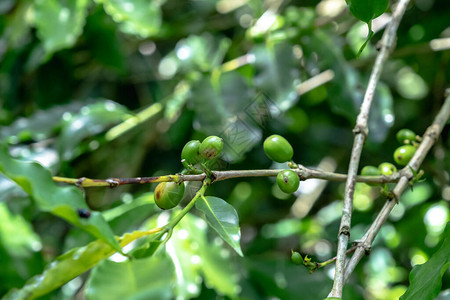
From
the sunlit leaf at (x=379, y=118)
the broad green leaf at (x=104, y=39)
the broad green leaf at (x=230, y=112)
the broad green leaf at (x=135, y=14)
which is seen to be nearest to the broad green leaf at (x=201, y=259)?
the broad green leaf at (x=230, y=112)

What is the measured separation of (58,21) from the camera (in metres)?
1.41

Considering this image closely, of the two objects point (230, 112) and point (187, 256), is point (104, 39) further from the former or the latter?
point (187, 256)

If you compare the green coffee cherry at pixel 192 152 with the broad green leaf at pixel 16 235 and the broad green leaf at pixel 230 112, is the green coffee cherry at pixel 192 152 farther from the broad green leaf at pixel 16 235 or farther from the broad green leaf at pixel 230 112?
the broad green leaf at pixel 16 235

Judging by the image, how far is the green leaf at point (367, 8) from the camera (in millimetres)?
724

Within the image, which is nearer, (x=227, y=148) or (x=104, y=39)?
(x=227, y=148)

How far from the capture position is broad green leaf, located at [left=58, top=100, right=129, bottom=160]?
4.37ft

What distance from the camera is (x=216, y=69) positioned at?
Answer: 1.51 meters

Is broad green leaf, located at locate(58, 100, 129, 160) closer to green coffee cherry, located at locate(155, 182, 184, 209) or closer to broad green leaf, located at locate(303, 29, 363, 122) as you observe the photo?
broad green leaf, located at locate(303, 29, 363, 122)

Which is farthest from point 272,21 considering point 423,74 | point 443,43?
point 423,74

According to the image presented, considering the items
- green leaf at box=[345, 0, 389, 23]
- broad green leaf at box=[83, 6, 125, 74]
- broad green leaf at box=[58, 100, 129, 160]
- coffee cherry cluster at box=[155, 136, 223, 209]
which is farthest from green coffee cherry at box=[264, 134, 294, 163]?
broad green leaf at box=[83, 6, 125, 74]

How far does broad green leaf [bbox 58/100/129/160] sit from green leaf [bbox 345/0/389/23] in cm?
84

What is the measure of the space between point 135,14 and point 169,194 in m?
0.85

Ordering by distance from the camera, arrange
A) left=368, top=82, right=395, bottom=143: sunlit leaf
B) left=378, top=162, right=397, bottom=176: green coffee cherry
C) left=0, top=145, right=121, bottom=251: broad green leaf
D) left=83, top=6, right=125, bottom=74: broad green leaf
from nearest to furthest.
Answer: left=0, top=145, right=121, bottom=251: broad green leaf, left=378, top=162, right=397, bottom=176: green coffee cherry, left=368, top=82, right=395, bottom=143: sunlit leaf, left=83, top=6, right=125, bottom=74: broad green leaf

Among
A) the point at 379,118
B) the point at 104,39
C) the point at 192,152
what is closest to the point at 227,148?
the point at 379,118
